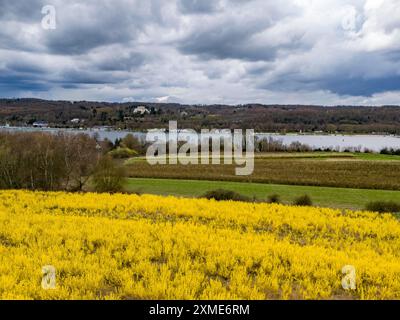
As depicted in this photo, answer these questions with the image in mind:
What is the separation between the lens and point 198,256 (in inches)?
449

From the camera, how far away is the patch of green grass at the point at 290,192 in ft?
118

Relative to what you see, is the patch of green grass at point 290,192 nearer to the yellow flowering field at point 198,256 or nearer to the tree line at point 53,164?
the tree line at point 53,164

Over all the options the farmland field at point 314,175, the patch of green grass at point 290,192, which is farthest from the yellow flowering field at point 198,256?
the farmland field at point 314,175

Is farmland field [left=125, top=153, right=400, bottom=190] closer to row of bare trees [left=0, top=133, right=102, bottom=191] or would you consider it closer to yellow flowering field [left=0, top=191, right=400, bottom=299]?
row of bare trees [left=0, top=133, right=102, bottom=191]

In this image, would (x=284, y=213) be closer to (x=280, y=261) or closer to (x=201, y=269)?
(x=280, y=261)

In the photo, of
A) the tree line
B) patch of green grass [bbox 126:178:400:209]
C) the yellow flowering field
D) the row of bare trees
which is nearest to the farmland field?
patch of green grass [bbox 126:178:400:209]

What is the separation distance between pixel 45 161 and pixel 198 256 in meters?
26.4

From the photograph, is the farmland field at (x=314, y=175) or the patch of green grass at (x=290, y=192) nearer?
the patch of green grass at (x=290, y=192)

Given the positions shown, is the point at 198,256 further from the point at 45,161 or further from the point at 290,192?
the point at 290,192

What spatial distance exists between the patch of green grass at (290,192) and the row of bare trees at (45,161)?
18.8 ft

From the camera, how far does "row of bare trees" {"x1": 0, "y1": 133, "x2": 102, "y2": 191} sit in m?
34.3

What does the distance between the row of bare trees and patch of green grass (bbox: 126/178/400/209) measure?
574 centimetres

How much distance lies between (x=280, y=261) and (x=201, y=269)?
228 centimetres

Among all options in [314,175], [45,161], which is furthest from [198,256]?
[314,175]
